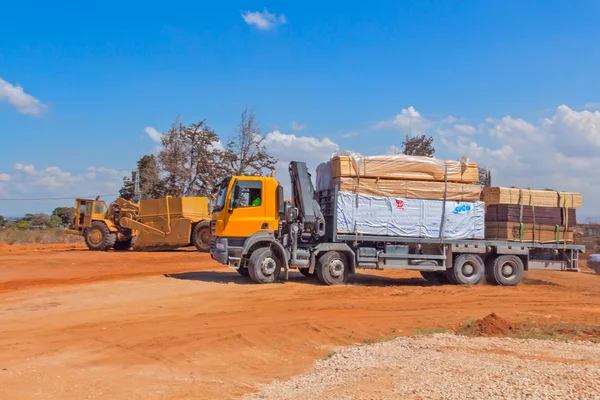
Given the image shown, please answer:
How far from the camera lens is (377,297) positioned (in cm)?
1383

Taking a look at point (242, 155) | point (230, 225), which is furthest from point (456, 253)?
point (242, 155)

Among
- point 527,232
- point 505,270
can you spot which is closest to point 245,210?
point 505,270

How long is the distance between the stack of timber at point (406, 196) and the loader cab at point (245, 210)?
1.72 meters

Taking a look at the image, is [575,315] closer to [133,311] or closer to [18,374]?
[133,311]

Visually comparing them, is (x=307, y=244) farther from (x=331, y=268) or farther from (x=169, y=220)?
(x=169, y=220)

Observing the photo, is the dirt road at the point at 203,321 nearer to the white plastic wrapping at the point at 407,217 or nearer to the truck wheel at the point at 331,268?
the truck wheel at the point at 331,268

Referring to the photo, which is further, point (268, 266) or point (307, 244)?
point (307, 244)

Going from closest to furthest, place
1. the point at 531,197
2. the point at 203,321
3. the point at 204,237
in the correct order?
the point at 203,321
the point at 531,197
the point at 204,237

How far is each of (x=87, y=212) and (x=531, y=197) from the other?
855 inches

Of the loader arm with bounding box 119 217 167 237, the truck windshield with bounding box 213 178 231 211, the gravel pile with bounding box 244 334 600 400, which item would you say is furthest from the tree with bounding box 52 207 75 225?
the gravel pile with bounding box 244 334 600 400

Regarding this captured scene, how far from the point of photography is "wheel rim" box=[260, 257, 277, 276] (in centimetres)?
1509

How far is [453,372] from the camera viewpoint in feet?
21.6

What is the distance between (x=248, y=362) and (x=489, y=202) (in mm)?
10839

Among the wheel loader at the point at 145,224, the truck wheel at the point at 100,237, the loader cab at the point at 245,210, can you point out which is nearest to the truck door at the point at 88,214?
the wheel loader at the point at 145,224
